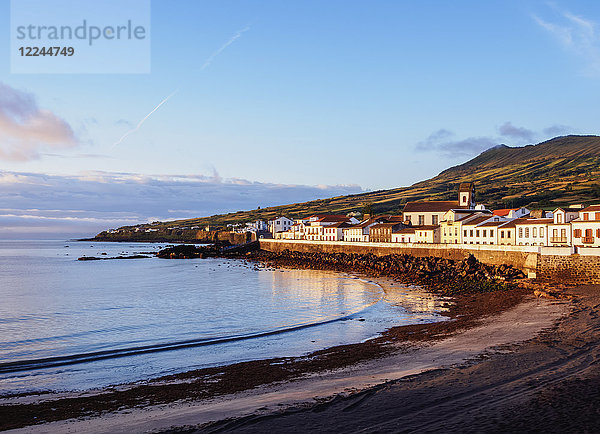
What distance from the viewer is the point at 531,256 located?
47250 millimetres

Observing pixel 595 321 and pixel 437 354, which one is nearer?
pixel 437 354

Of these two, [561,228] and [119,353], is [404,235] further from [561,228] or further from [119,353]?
[119,353]

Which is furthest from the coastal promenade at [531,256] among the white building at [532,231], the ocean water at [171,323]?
the ocean water at [171,323]

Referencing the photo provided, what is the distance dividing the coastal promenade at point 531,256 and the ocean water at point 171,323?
42.2 feet

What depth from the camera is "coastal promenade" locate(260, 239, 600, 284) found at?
4169 centimetres

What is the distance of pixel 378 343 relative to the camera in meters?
22.4

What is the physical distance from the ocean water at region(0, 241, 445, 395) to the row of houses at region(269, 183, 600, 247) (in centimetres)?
2195

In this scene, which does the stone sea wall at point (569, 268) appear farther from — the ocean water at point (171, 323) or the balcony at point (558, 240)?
the ocean water at point (171, 323)

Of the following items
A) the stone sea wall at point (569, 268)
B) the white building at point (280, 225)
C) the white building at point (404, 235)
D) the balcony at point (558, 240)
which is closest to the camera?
the stone sea wall at point (569, 268)

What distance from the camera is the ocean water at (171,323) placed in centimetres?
1994

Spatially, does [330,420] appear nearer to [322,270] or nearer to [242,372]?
[242,372]

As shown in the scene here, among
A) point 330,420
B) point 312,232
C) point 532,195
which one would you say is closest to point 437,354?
point 330,420

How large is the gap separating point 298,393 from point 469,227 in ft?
216

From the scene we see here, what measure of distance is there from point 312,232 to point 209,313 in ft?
287
